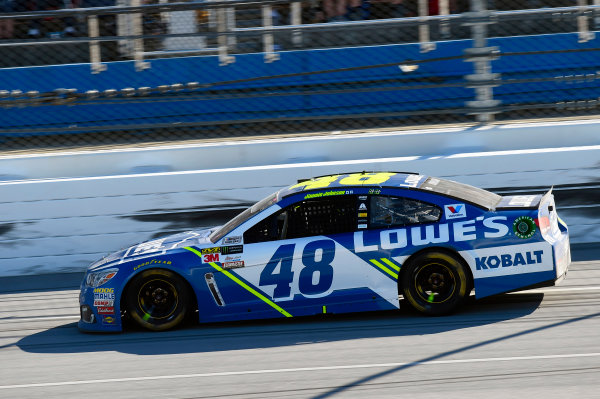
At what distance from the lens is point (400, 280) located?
275 inches

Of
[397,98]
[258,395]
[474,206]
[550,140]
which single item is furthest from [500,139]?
[258,395]

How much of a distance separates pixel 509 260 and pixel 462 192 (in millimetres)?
768

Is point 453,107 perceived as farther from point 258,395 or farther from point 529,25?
point 258,395

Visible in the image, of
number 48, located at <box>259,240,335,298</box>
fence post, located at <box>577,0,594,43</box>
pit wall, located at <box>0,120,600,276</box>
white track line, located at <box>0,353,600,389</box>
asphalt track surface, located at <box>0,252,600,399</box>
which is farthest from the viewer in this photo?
fence post, located at <box>577,0,594,43</box>

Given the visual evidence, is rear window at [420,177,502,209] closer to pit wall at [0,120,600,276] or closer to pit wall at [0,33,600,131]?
pit wall at [0,120,600,276]

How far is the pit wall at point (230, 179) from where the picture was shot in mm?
9594

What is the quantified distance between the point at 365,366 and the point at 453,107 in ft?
17.5

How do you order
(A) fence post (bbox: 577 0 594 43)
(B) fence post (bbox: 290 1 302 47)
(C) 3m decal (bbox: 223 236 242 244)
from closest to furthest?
(C) 3m decal (bbox: 223 236 242 244), (A) fence post (bbox: 577 0 594 43), (B) fence post (bbox: 290 1 302 47)

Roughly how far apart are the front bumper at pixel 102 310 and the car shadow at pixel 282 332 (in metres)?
0.10

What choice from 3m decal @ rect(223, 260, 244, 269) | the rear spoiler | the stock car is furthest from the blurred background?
3m decal @ rect(223, 260, 244, 269)

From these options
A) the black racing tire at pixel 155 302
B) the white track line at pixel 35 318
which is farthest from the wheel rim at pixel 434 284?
the white track line at pixel 35 318

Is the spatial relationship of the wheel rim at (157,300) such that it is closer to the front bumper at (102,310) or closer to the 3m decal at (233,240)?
the front bumper at (102,310)

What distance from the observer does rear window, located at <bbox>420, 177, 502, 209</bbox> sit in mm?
7133

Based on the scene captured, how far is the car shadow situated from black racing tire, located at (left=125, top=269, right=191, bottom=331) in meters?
0.11
